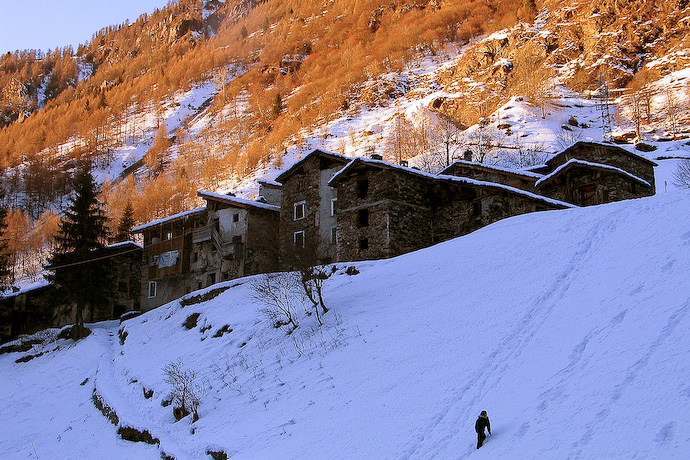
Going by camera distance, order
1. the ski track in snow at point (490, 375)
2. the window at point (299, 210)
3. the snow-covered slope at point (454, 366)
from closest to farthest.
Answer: the snow-covered slope at point (454, 366) → the ski track in snow at point (490, 375) → the window at point (299, 210)

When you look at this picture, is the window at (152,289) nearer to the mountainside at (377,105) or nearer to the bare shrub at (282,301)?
the bare shrub at (282,301)

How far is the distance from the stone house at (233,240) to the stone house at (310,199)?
2.26 metres

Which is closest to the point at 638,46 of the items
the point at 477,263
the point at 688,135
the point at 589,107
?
the point at 589,107

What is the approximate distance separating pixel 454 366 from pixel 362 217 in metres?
21.5

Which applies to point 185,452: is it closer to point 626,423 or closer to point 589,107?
point 626,423

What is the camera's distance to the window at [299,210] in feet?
130

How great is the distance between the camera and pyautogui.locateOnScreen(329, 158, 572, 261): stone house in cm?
3139

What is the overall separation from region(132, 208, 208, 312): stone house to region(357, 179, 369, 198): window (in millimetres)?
16038

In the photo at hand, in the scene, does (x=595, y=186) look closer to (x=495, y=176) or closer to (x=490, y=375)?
(x=495, y=176)

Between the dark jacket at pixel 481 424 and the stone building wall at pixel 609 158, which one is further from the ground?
the stone building wall at pixel 609 158

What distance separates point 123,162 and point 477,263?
132410mm

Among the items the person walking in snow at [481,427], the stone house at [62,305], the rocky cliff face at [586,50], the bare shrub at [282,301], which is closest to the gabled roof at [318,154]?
the stone house at [62,305]

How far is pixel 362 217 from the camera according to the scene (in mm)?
33906

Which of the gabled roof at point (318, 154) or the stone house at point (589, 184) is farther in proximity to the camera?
the gabled roof at point (318, 154)
